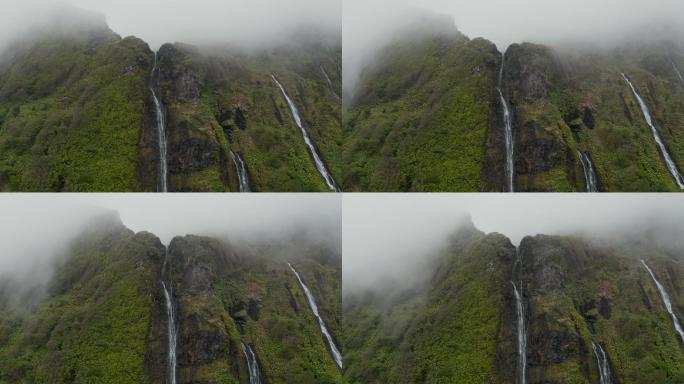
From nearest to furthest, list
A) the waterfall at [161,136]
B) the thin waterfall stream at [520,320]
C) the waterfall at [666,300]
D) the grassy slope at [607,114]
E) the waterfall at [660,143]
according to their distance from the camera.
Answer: the waterfall at [161,136], the grassy slope at [607,114], the waterfall at [660,143], the thin waterfall stream at [520,320], the waterfall at [666,300]

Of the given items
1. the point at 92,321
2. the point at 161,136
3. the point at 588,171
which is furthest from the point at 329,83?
the point at 92,321

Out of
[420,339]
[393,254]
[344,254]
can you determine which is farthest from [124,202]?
[420,339]

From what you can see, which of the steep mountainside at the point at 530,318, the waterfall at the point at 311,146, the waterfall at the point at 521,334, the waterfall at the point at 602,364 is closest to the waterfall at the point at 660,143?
the steep mountainside at the point at 530,318

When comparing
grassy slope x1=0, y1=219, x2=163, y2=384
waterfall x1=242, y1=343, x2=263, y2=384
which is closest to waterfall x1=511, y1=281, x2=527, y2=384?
waterfall x1=242, y1=343, x2=263, y2=384

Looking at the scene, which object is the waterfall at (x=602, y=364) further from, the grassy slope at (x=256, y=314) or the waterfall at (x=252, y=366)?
the waterfall at (x=252, y=366)

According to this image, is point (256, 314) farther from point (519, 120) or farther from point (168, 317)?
point (519, 120)

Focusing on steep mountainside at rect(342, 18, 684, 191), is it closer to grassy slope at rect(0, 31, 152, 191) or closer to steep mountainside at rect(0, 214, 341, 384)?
steep mountainside at rect(0, 214, 341, 384)
